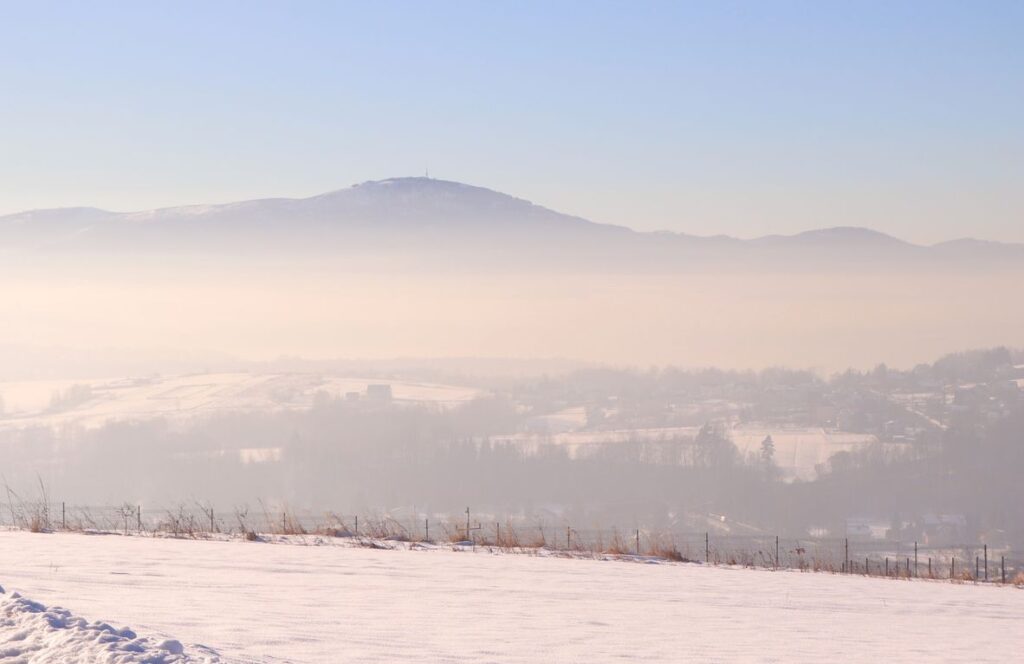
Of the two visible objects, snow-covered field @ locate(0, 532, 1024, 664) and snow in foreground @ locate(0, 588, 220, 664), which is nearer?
snow in foreground @ locate(0, 588, 220, 664)

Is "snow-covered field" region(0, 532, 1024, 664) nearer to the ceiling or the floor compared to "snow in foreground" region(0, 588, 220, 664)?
nearer to the floor

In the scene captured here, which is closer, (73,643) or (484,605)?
(73,643)

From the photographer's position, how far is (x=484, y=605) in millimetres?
14008

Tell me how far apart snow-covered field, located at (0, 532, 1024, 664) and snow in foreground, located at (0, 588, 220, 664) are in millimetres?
495

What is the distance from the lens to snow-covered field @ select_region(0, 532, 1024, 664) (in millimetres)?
11352

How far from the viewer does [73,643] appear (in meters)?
9.55

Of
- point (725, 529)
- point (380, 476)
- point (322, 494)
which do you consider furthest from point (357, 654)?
point (380, 476)

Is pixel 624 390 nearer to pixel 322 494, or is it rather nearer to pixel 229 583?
pixel 322 494

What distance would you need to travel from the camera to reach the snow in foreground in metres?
9.26

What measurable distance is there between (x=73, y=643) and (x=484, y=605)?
544cm

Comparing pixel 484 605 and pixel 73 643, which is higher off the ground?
pixel 73 643

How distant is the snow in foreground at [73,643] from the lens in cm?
926

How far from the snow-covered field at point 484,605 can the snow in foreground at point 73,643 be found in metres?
0.49

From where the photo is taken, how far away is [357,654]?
10609mm
